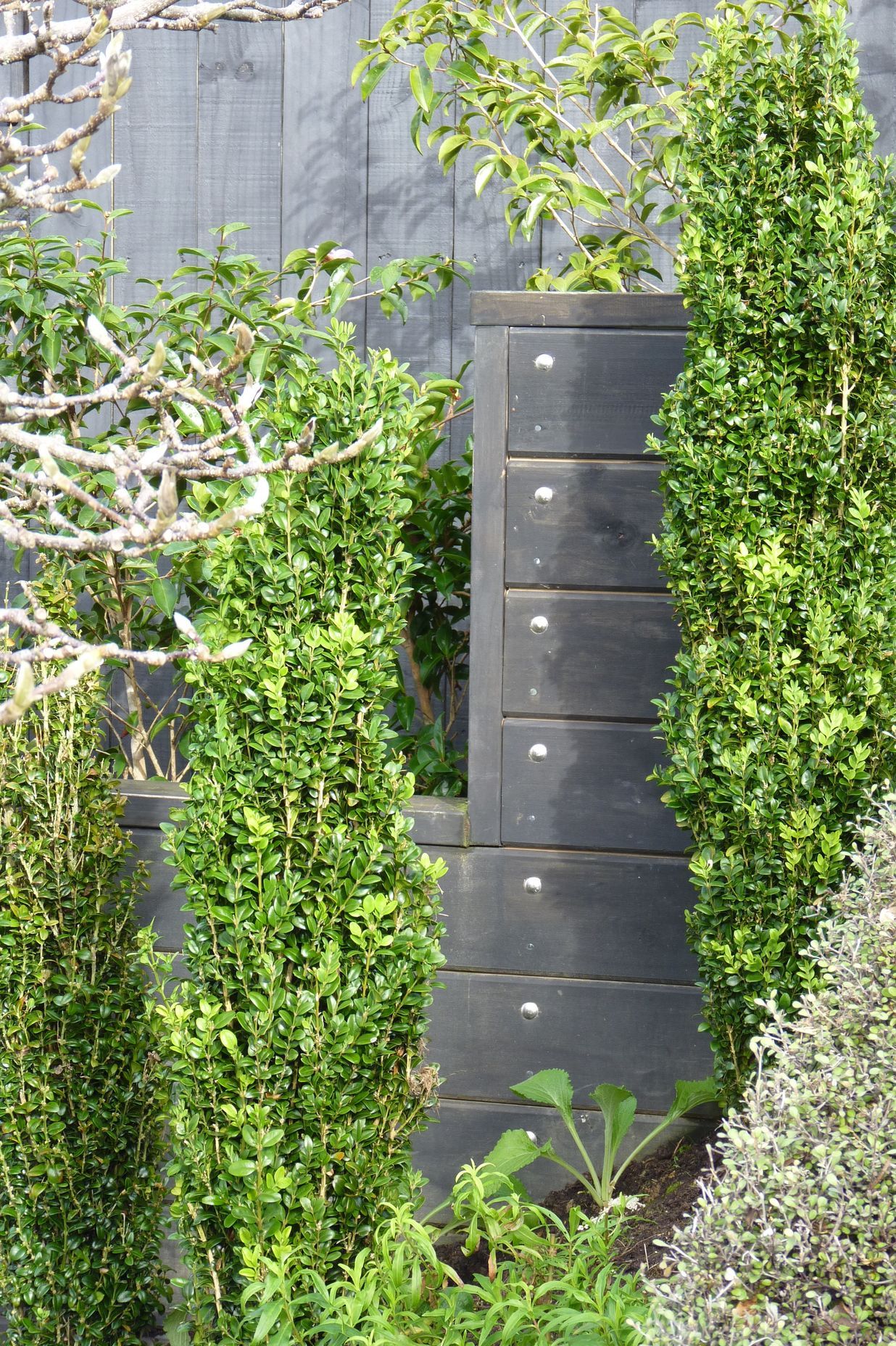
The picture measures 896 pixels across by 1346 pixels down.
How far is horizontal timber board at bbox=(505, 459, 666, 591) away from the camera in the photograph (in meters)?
2.78

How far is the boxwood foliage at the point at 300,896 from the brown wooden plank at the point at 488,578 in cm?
65

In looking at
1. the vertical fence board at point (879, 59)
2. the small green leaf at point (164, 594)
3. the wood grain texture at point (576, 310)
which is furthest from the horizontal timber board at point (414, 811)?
the vertical fence board at point (879, 59)

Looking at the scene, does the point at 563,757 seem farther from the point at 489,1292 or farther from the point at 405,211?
the point at 405,211

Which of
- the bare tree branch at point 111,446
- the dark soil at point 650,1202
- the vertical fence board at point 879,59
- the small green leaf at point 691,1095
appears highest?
the vertical fence board at point 879,59

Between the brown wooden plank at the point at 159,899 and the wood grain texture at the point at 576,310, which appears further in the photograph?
the brown wooden plank at the point at 159,899

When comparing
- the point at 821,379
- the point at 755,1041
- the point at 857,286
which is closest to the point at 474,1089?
the point at 755,1041

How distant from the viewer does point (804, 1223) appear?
1155mm

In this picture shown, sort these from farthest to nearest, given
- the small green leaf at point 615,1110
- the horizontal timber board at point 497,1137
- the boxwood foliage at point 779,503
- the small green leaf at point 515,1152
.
Result: 1. the horizontal timber board at point 497,1137
2. the small green leaf at point 615,1110
3. the small green leaf at point 515,1152
4. the boxwood foliage at point 779,503

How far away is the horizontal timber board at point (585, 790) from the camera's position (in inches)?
109

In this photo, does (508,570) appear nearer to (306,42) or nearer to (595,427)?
(595,427)

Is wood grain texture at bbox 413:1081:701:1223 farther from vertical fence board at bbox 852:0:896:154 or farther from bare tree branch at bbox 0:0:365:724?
vertical fence board at bbox 852:0:896:154

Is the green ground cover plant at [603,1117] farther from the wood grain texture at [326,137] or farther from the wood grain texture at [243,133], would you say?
the wood grain texture at [243,133]

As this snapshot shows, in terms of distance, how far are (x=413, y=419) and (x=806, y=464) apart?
0.81 meters

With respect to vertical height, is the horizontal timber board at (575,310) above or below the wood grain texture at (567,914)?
above
